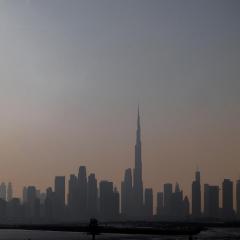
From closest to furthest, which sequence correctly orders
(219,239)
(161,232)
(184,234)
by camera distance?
1. (219,239)
2. (161,232)
3. (184,234)

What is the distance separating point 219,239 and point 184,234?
1316 inches

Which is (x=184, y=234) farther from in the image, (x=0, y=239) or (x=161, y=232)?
(x=0, y=239)

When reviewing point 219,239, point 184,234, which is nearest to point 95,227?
point 219,239

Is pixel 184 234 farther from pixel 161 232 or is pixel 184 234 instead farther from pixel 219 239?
pixel 219 239

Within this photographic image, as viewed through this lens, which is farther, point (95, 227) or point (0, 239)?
point (0, 239)

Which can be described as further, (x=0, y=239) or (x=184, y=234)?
(x=184, y=234)

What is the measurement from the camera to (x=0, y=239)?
139 meters

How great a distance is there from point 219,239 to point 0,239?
178 ft

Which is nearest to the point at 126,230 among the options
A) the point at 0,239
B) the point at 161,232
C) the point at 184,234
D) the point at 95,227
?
the point at 161,232

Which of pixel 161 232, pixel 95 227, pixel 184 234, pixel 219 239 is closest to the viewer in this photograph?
pixel 95 227

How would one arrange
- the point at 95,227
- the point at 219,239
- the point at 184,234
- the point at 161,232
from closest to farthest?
the point at 95,227 → the point at 219,239 → the point at 161,232 → the point at 184,234

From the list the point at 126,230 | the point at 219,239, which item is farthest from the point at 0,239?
the point at 219,239

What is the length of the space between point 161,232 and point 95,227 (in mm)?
50093

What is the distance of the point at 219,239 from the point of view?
13462cm
